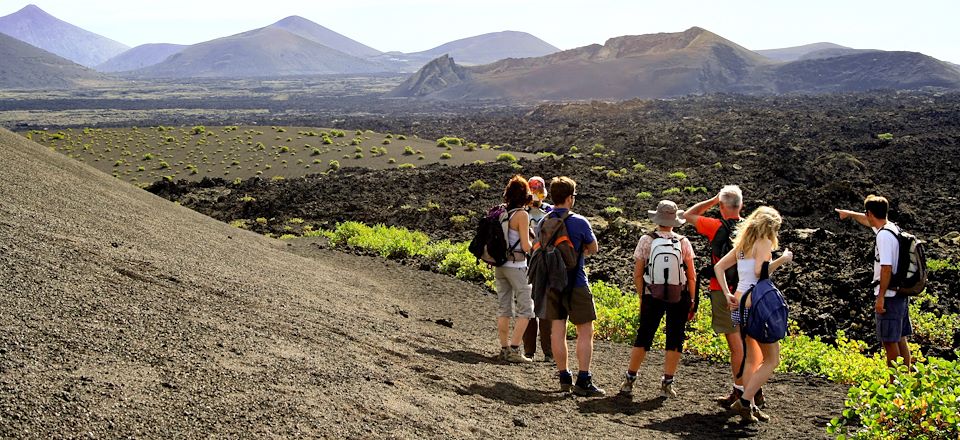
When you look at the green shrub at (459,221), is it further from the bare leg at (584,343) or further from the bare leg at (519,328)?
the bare leg at (584,343)

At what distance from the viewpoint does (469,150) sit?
175ft

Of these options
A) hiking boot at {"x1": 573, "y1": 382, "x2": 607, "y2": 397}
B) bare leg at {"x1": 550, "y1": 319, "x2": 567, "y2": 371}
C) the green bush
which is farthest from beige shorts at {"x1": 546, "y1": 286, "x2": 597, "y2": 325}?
the green bush

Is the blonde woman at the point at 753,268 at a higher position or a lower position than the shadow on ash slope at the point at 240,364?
higher

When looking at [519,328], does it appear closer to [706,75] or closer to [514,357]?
[514,357]

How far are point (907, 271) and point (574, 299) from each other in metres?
2.87

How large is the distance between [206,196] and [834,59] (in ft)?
591

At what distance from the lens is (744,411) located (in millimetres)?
6430

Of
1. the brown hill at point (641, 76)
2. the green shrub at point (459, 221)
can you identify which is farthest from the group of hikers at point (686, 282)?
the brown hill at point (641, 76)

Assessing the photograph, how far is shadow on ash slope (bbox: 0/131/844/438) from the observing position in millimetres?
4883

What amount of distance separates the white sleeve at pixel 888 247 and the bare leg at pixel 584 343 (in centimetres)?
257

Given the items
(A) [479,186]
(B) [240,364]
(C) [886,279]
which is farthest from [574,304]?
(A) [479,186]

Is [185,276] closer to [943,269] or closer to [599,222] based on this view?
[943,269]

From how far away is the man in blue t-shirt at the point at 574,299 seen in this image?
21.8 feet

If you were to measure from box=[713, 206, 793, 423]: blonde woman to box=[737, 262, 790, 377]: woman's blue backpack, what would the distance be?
4 cm
